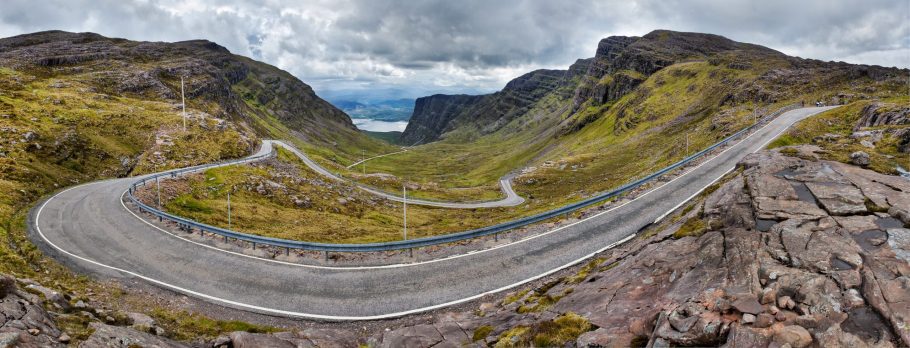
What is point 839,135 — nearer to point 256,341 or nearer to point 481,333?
point 481,333

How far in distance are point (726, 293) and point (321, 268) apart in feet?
73.3

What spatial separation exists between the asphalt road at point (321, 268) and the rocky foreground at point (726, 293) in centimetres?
242

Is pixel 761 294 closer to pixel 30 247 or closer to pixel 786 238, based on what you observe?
pixel 786 238

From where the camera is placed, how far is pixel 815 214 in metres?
16.6

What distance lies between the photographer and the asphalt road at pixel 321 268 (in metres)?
22.5

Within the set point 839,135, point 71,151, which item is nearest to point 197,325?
point 71,151

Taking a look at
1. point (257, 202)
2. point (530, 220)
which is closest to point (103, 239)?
point (257, 202)

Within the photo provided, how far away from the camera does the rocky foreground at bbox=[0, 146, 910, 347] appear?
10734 mm

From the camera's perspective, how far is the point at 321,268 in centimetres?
2634

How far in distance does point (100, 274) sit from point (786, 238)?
119 ft

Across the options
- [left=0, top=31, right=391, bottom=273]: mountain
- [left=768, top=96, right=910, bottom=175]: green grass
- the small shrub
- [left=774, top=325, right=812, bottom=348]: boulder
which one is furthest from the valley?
[left=0, top=31, right=391, bottom=273]: mountain

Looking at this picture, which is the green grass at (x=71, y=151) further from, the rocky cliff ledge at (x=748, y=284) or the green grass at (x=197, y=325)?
the rocky cliff ledge at (x=748, y=284)

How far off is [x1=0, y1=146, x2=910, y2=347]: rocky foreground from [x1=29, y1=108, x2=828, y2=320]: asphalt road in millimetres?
2424

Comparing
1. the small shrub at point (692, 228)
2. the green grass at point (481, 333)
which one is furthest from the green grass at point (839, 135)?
the green grass at point (481, 333)
